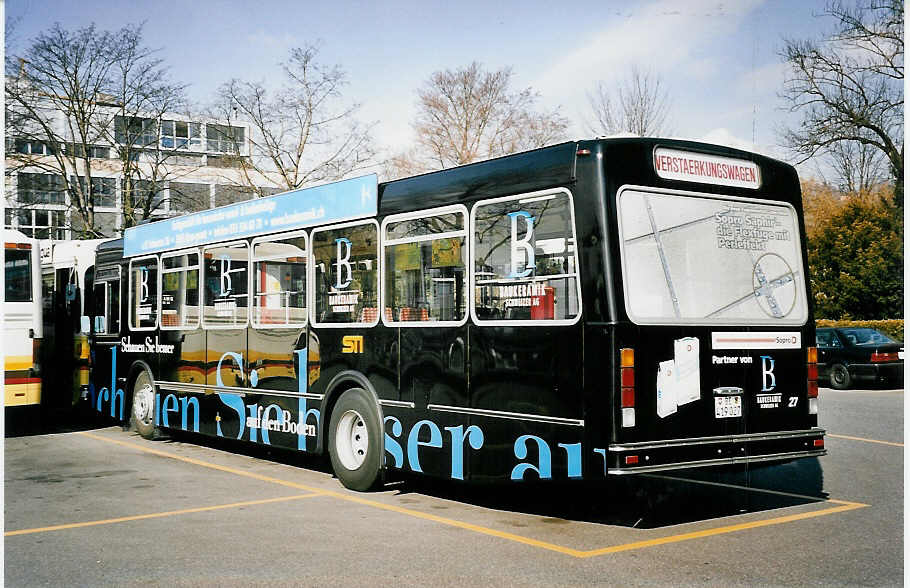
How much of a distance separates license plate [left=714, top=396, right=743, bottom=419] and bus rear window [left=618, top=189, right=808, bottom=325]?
61 centimetres

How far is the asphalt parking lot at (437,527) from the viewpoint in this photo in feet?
20.5

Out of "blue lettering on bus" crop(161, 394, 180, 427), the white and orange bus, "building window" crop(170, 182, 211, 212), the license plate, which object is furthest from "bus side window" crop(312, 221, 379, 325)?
"building window" crop(170, 182, 211, 212)

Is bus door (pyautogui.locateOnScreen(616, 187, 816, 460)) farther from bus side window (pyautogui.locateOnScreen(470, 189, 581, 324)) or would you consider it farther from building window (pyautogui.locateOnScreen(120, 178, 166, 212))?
building window (pyautogui.locateOnScreen(120, 178, 166, 212))

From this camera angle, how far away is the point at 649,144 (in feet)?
24.6

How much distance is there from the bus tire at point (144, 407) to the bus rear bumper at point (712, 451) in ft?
28.0

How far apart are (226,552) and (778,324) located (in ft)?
15.8

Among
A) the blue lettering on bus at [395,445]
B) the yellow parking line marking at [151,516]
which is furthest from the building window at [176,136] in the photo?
the blue lettering on bus at [395,445]

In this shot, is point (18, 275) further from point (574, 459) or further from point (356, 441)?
point (574, 459)

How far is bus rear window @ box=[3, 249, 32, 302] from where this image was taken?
46.0ft

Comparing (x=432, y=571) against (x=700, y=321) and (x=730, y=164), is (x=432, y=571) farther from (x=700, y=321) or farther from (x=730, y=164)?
(x=730, y=164)

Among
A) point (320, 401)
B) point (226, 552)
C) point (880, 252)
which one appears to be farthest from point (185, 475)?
point (880, 252)

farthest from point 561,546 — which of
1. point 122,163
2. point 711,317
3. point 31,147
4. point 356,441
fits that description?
point 31,147

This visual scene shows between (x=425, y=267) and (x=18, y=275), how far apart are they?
8.29 meters

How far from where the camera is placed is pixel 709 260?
25.3 ft
